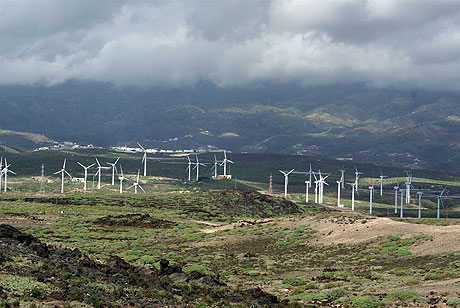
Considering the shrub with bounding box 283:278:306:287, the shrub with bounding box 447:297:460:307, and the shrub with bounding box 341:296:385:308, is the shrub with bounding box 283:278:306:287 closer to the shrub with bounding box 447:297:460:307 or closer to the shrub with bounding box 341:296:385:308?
the shrub with bounding box 341:296:385:308

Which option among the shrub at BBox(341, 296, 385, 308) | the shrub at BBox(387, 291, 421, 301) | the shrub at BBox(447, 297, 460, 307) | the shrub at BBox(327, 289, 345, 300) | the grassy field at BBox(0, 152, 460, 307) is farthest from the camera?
the shrub at BBox(327, 289, 345, 300)

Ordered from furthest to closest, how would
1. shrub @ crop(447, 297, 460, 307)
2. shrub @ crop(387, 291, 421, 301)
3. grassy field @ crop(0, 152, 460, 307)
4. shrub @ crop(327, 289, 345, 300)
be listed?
1. shrub @ crop(327, 289, 345, 300)
2. shrub @ crop(387, 291, 421, 301)
3. grassy field @ crop(0, 152, 460, 307)
4. shrub @ crop(447, 297, 460, 307)

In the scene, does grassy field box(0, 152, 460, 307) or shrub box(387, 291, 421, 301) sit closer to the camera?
grassy field box(0, 152, 460, 307)

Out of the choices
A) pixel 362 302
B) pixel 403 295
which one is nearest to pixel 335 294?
pixel 362 302

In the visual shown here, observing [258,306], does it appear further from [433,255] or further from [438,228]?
[438,228]

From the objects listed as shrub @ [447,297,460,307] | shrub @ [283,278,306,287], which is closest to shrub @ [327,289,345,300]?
shrub @ [283,278,306,287]

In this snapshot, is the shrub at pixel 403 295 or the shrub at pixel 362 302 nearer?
the shrub at pixel 362 302

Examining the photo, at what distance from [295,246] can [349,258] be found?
581 inches

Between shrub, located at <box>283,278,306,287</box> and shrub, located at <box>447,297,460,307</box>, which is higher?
shrub, located at <box>447,297,460,307</box>

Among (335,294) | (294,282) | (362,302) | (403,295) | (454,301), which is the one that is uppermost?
(454,301)

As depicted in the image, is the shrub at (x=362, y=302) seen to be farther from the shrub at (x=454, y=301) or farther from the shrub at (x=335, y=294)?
the shrub at (x=454, y=301)

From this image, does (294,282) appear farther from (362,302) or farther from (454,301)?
(454,301)

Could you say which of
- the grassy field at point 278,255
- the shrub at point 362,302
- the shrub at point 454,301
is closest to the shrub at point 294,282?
the grassy field at point 278,255

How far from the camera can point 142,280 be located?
44.9m
